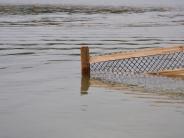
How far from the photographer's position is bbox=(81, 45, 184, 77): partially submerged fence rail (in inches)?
784

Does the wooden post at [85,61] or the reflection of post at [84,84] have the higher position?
the wooden post at [85,61]

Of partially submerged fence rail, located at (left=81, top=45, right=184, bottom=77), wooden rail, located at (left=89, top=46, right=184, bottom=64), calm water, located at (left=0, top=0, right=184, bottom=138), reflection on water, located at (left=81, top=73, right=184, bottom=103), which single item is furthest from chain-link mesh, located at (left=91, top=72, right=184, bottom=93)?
wooden rail, located at (left=89, top=46, right=184, bottom=64)

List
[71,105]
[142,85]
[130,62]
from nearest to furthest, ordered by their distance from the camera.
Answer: [71,105], [142,85], [130,62]

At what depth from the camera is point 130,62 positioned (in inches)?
976

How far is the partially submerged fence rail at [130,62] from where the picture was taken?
19.9m

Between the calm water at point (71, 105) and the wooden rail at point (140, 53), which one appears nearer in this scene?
the calm water at point (71, 105)

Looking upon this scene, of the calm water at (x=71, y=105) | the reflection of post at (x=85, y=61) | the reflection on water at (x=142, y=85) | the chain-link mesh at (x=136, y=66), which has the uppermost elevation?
the reflection of post at (x=85, y=61)

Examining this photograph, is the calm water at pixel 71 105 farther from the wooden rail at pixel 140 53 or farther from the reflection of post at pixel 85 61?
the wooden rail at pixel 140 53

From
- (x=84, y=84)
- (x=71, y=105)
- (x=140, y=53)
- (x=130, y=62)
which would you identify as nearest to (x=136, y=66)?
(x=130, y=62)

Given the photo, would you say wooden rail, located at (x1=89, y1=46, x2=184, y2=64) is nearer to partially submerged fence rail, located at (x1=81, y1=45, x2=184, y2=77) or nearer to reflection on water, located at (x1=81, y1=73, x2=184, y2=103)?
partially submerged fence rail, located at (x1=81, y1=45, x2=184, y2=77)

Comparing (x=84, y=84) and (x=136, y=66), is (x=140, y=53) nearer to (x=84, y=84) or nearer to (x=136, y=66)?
(x=84, y=84)

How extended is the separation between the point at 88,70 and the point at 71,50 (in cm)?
1123

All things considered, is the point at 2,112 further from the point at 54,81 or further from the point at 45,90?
the point at 54,81

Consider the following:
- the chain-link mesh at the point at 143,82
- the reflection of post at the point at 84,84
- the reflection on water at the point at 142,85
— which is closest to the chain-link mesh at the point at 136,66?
the chain-link mesh at the point at 143,82
